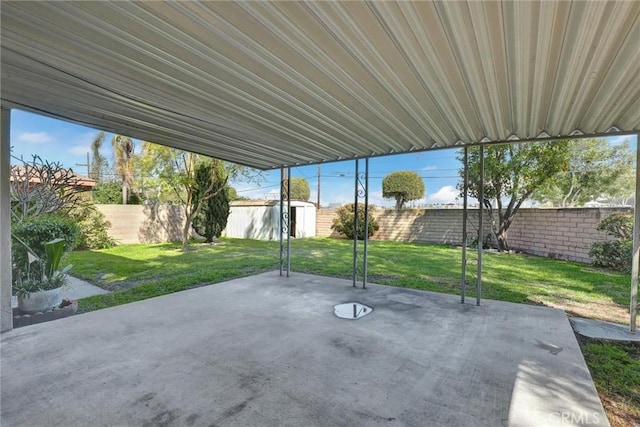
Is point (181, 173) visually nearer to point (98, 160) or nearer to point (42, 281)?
point (42, 281)

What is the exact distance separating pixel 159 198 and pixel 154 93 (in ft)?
42.5

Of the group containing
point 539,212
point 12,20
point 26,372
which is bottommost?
point 26,372

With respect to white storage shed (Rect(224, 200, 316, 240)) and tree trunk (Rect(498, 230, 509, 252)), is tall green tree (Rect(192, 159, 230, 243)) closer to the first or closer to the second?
white storage shed (Rect(224, 200, 316, 240))

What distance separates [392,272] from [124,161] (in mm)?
14767

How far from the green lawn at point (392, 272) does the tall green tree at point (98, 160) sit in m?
10.5

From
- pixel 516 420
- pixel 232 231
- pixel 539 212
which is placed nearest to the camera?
pixel 516 420

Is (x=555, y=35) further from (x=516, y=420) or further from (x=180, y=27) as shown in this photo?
(x=516, y=420)

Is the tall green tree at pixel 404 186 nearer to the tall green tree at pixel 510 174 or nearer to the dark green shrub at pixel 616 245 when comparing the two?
the tall green tree at pixel 510 174

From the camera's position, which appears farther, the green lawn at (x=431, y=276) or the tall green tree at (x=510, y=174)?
the tall green tree at (x=510, y=174)

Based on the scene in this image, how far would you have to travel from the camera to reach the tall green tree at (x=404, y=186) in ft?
57.2

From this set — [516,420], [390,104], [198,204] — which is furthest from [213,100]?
[198,204]

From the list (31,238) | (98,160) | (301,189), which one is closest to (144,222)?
(31,238)

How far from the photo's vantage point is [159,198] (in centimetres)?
1395

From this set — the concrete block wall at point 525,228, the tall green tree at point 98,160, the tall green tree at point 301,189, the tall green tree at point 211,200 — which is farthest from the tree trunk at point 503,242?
the tall green tree at point 98,160
